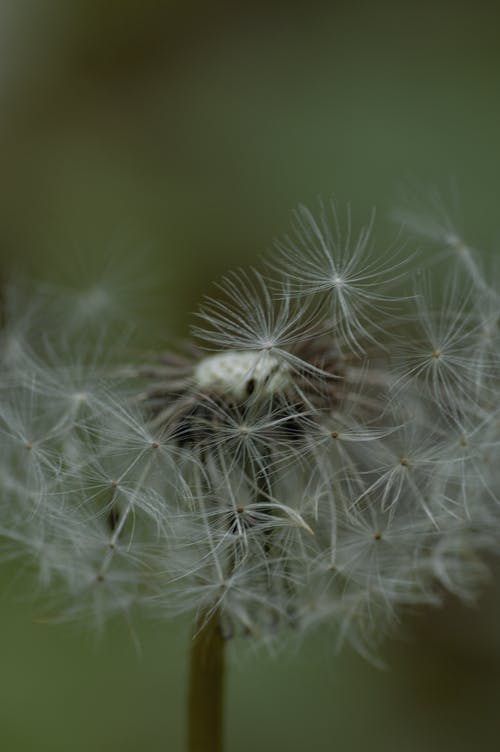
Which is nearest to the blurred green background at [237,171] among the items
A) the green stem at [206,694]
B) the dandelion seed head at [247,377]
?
the green stem at [206,694]

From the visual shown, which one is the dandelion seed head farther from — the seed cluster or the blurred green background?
the blurred green background

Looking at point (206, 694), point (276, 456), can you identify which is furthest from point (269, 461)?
point (206, 694)

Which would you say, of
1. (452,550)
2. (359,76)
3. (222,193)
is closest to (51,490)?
(452,550)

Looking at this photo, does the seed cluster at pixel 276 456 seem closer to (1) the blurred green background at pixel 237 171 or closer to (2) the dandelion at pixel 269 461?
(2) the dandelion at pixel 269 461

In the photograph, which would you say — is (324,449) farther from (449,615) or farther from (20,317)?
(449,615)

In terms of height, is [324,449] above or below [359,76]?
below

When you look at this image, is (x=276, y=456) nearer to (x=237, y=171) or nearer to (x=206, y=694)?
(x=206, y=694)

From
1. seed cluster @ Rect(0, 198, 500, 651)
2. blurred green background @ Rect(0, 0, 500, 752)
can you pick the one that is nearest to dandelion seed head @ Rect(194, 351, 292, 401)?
seed cluster @ Rect(0, 198, 500, 651)
